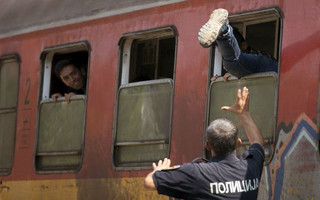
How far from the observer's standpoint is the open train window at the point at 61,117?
27.8 ft

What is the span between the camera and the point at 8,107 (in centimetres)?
952

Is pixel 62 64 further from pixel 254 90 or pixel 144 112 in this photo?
pixel 254 90

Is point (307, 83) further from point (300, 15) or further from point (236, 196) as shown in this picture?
point (236, 196)

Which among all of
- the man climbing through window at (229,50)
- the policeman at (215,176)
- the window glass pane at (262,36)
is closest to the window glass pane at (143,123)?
the window glass pane at (262,36)

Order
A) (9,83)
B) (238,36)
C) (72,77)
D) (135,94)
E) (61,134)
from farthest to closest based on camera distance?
(9,83) → (72,77) → (61,134) → (135,94) → (238,36)

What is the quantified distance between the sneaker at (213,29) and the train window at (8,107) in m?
3.51

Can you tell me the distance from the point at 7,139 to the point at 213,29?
3753 mm

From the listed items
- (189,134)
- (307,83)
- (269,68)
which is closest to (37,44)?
(189,134)

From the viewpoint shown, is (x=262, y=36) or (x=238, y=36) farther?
(x=262, y=36)

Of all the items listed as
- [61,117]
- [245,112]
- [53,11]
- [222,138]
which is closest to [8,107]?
[61,117]

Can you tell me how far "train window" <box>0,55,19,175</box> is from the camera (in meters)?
9.36

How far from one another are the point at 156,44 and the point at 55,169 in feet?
5.02

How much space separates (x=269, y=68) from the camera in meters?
6.77

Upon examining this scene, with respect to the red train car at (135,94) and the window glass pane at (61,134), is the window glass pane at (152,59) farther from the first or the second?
the window glass pane at (61,134)
